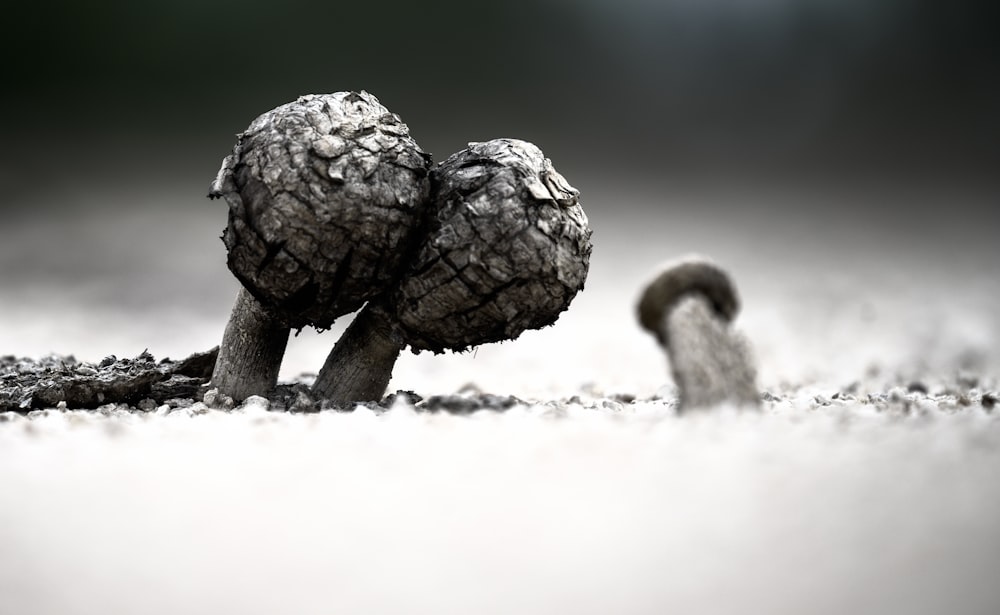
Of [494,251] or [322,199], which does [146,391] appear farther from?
[494,251]

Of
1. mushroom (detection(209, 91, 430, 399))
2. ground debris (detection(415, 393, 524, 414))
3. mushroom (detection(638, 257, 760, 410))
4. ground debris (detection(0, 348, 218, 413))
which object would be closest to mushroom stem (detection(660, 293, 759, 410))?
mushroom (detection(638, 257, 760, 410))

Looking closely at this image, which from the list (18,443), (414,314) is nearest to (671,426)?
(414,314)

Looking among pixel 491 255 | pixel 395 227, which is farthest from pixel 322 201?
pixel 491 255

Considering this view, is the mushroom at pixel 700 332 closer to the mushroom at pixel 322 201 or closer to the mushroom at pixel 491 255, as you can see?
the mushroom at pixel 491 255

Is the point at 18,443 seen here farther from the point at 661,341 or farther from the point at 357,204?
the point at 661,341

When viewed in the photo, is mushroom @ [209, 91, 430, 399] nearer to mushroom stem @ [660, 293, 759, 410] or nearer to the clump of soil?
the clump of soil

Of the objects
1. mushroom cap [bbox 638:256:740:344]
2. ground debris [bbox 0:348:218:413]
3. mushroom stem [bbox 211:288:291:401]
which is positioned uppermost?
mushroom cap [bbox 638:256:740:344]
